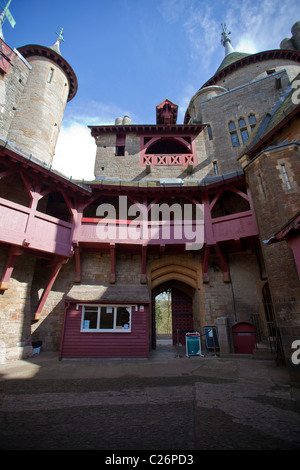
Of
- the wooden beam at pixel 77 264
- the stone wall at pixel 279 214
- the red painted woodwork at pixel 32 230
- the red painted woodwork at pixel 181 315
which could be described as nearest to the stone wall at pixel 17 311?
the red painted woodwork at pixel 32 230

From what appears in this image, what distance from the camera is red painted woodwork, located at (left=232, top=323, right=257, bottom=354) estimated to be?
9883mm

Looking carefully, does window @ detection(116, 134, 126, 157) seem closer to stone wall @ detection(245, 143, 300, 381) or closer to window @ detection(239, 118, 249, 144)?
window @ detection(239, 118, 249, 144)

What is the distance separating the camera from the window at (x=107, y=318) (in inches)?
369

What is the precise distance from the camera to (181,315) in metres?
13.4

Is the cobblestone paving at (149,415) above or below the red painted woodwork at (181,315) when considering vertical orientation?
below

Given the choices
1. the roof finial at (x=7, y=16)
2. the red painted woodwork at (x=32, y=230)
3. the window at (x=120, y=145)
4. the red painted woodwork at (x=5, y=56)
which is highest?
the roof finial at (x=7, y=16)

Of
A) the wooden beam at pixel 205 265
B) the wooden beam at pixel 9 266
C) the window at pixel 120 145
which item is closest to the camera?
the wooden beam at pixel 9 266

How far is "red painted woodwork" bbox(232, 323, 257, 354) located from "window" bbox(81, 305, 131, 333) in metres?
5.05

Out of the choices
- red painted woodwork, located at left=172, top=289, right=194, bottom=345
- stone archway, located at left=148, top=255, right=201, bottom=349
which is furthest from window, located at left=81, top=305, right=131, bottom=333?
red painted woodwork, located at left=172, top=289, right=194, bottom=345

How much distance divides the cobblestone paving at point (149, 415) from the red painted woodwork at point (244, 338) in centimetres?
479

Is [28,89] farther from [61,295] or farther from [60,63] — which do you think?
[61,295]

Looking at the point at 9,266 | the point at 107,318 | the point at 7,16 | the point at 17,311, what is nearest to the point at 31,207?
the point at 9,266

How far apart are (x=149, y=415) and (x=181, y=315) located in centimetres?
1031

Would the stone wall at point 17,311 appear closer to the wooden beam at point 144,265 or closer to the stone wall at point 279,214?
the wooden beam at point 144,265
